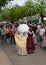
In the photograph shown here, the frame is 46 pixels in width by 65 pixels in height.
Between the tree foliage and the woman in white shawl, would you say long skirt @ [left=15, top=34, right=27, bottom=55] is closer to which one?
the woman in white shawl

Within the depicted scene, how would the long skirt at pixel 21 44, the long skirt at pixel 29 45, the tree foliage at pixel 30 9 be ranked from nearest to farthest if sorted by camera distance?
1. the long skirt at pixel 21 44
2. the long skirt at pixel 29 45
3. the tree foliage at pixel 30 9

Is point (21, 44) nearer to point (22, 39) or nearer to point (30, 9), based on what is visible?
point (22, 39)

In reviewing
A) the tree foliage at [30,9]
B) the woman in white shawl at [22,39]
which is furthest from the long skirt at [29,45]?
the tree foliage at [30,9]

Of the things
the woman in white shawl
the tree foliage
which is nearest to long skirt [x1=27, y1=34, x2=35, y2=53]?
the woman in white shawl

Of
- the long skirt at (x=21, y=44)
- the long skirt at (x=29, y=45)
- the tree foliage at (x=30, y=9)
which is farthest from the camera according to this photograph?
the tree foliage at (x=30, y=9)

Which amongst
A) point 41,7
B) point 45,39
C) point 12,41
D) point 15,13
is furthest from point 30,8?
point 45,39

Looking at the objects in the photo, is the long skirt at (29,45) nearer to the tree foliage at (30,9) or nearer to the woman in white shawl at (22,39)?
the woman in white shawl at (22,39)

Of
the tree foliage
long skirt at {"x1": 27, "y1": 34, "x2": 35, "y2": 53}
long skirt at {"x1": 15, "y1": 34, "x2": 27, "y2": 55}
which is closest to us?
long skirt at {"x1": 15, "y1": 34, "x2": 27, "y2": 55}

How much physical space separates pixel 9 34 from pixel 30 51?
7.32m

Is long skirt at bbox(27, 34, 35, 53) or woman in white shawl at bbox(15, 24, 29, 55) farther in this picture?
long skirt at bbox(27, 34, 35, 53)

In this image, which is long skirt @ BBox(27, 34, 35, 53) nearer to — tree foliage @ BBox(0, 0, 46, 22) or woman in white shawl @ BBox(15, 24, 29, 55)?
woman in white shawl @ BBox(15, 24, 29, 55)

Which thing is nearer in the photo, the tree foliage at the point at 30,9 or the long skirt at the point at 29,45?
the long skirt at the point at 29,45

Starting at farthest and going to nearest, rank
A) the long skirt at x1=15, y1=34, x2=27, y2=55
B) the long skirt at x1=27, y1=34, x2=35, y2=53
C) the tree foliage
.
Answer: the tree foliage → the long skirt at x1=27, y1=34, x2=35, y2=53 → the long skirt at x1=15, y1=34, x2=27, y2=55

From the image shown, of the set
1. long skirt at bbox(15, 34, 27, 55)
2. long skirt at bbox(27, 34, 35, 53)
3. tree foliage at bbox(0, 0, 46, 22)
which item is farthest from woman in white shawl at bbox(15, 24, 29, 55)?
tree foliage at bbox(0, 0, 46, 22)
